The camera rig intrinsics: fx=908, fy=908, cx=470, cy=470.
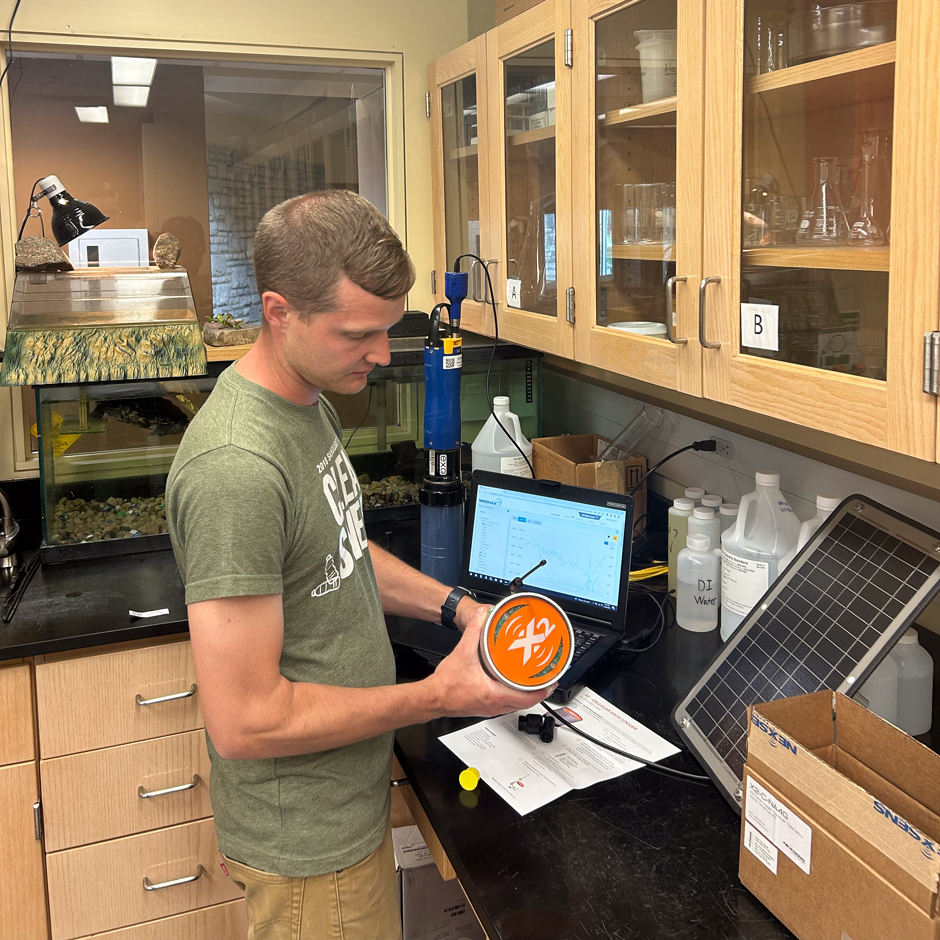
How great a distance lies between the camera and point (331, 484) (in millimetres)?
1306

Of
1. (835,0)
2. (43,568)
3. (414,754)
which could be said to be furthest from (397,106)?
(414,754)

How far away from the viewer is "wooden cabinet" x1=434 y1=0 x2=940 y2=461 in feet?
3.39

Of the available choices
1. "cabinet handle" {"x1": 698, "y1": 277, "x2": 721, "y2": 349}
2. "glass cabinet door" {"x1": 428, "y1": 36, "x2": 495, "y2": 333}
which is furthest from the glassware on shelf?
"glass cabinet door" {"x1": 428, "y1": 36, "x2": 495, "y2": 333}

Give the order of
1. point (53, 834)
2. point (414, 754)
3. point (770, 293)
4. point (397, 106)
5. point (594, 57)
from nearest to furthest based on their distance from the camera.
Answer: point (770, 293) → point (414, 754) → point (594, 57) → point (53, 834) → point (397, 106)

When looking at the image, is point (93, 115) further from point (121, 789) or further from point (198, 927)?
point (198, 927)

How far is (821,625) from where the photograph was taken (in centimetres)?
134

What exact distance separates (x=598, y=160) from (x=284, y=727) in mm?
1202

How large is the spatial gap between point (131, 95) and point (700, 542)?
77.3 inches

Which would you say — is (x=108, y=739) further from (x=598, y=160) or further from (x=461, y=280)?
(x=598, y=160)

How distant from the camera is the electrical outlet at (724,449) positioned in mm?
1997

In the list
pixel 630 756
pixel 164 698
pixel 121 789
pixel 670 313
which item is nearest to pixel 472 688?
pixel 630 756

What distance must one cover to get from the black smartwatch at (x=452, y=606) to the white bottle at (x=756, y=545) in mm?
502

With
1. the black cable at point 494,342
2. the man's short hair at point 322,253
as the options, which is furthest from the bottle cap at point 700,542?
the man's short hair at point 322,253

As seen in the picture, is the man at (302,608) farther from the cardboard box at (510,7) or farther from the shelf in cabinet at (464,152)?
the shelf in cabinet at (464,152)
